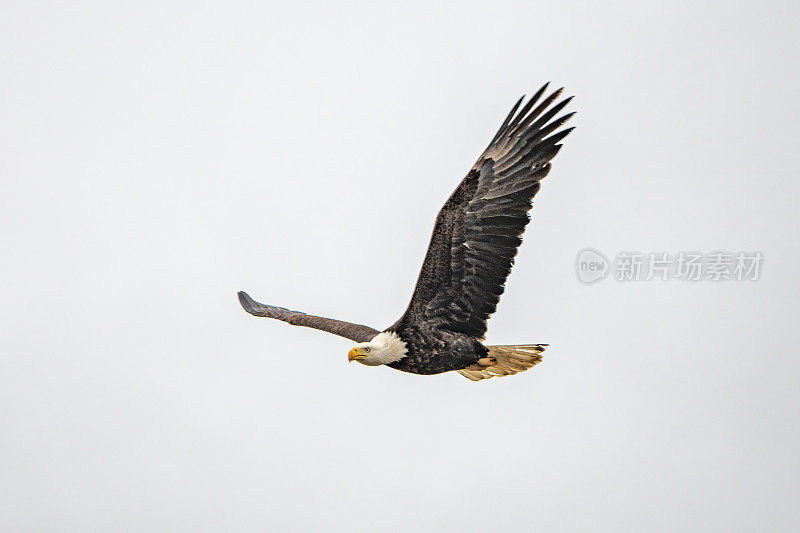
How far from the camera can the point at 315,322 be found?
14.4 metres

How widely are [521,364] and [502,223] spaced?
6.21 feet

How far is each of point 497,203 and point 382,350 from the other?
204 cm

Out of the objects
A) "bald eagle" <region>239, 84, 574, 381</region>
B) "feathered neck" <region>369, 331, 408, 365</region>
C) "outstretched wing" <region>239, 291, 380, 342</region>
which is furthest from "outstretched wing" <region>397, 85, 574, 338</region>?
"outstretched wing" <region>239, 291, 380, 342</region>

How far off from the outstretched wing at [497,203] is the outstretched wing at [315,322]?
1.95m

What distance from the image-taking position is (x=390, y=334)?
1230 cm

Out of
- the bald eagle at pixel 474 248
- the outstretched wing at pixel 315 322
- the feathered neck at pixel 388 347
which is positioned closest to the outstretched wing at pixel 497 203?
the bald eagle at pixel 474 248

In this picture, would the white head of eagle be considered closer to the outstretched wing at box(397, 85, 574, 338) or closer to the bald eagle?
the bald eagle

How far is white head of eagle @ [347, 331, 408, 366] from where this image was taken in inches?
483

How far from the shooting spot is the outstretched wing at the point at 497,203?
1170 cm

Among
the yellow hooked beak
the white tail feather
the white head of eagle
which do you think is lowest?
the yellow hooked beak

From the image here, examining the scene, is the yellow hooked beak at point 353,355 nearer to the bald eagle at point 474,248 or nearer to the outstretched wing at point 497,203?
the bald eagle at point 474,248

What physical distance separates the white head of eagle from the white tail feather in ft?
3.34

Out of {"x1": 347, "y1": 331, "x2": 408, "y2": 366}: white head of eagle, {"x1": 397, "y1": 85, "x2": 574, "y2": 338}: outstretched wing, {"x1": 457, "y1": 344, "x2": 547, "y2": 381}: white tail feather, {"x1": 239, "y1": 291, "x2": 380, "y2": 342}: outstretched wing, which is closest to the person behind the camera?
{"x1": 397, "y1": 85, "x2": 574, "y2": 338}: outstretched wing

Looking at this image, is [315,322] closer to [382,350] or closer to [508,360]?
[382,350]
